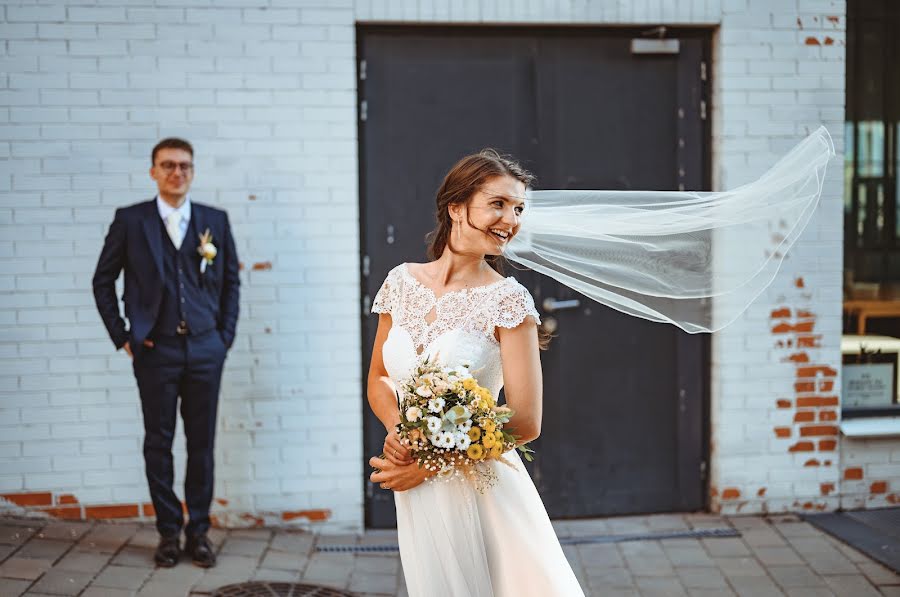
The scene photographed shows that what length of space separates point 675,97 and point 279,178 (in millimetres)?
2343

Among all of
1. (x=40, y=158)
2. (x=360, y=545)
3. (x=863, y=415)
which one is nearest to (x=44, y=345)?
(x=40, y=158)

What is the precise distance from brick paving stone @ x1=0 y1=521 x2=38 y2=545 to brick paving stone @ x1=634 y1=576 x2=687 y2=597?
3.14 m

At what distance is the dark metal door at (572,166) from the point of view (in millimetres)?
5559

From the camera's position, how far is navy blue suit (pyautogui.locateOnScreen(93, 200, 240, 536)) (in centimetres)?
482

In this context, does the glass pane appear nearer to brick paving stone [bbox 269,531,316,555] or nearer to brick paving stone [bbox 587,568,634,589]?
brick paving stone [bbox 587,568,634,589]

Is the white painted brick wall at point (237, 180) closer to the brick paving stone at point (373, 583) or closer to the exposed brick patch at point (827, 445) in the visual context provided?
the brick paving stone at point (373, 583)

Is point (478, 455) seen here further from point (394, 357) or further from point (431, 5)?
point (431, 5)

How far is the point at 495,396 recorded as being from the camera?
9.78 feet

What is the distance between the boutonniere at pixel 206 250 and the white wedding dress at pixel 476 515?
2.19 meters

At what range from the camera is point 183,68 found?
5312 mm

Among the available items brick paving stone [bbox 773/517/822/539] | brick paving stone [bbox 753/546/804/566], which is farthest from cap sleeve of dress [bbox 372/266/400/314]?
brick paving stone [bbox 773/517/822/539]

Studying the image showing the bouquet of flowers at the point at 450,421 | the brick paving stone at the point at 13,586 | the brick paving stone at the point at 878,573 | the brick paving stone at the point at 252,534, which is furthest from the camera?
the brick paving stone at the point at 252,534

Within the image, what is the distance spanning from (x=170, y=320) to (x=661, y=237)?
99.5 inches

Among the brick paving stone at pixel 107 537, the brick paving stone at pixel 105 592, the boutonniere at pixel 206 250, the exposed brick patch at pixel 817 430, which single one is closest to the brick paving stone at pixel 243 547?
the brick paving stone at pixel 107 537
